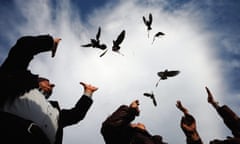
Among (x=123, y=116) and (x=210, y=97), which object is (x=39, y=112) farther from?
(x=210, y=97)

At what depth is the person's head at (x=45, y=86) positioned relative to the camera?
469cm

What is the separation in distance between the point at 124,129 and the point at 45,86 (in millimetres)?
2035

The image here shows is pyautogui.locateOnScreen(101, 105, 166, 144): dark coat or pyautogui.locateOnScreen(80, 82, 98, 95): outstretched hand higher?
pyautogui.locateOnScreen(80, 82, 98, 95): outstretched hand

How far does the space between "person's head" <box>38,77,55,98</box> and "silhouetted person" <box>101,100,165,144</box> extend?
5.17 ft

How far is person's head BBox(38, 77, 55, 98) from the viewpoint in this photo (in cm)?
469

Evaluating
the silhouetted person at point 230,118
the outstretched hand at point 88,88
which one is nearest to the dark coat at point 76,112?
the outstretched hand at point 88,88

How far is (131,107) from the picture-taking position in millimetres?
4082

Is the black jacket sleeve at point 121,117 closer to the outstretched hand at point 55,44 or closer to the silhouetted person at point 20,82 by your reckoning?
the silhouetted person at point 20,82

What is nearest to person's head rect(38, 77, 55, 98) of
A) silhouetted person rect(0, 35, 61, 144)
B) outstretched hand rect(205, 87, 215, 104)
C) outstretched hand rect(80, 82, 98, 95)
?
outstretched hand rect(80, 82, 98, 95)

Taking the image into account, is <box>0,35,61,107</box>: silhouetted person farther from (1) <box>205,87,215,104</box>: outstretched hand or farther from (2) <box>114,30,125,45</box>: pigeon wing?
(1) <box>205,87,215,104</box>: outstretched hand

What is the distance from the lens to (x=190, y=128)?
4.25 metres

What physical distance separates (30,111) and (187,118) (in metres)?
3.03

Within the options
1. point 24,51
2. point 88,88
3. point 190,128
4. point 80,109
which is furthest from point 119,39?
point 24,51

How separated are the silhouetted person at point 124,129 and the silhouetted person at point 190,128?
2.04ft
